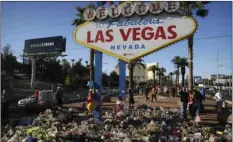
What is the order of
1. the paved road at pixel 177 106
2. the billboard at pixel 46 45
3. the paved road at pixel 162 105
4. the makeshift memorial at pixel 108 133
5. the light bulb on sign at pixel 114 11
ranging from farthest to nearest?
1. the billboard at pixel 46 45
2. the paved road at pixel 162 105
3. the paved road at pixel 177 106
4. the light bulb on sign at pixel 114 11
5. the makeshift memorial at pixel 108 133

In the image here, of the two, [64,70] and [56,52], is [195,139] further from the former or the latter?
[64,70]

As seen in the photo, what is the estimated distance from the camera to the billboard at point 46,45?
1838 inches

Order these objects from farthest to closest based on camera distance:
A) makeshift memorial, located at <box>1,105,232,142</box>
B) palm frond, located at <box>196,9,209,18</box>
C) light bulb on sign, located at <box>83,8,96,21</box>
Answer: palm frond, located at <box>196,9,209,18</box>
light bulb on sign, located at <box>83,8,96,21</box>
makeshift memorial, located at <box>1,105,232,142</box>

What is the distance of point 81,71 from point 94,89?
44.7m

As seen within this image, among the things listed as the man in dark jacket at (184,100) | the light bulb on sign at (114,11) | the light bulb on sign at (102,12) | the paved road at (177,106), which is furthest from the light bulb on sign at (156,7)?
the paved road at (177,106)

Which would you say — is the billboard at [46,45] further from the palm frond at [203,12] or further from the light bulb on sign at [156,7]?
the light bulb on sign at [156,7]

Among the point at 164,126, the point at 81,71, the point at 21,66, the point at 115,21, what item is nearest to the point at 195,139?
the point at 164,126

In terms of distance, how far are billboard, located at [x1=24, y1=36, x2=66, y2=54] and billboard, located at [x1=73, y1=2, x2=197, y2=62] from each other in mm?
37264

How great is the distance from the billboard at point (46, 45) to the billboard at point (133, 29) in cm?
3726

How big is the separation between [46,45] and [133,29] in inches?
1622

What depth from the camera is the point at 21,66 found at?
59.1m

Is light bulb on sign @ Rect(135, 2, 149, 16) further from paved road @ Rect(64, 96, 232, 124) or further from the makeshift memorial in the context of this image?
paved road @ Rect(64, 96, 232, 124)

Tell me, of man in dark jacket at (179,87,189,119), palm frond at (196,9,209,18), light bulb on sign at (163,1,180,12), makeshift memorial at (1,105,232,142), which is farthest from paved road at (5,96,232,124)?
palm frond at (196,9,209,18)

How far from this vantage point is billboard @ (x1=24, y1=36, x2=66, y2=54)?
46688mm
